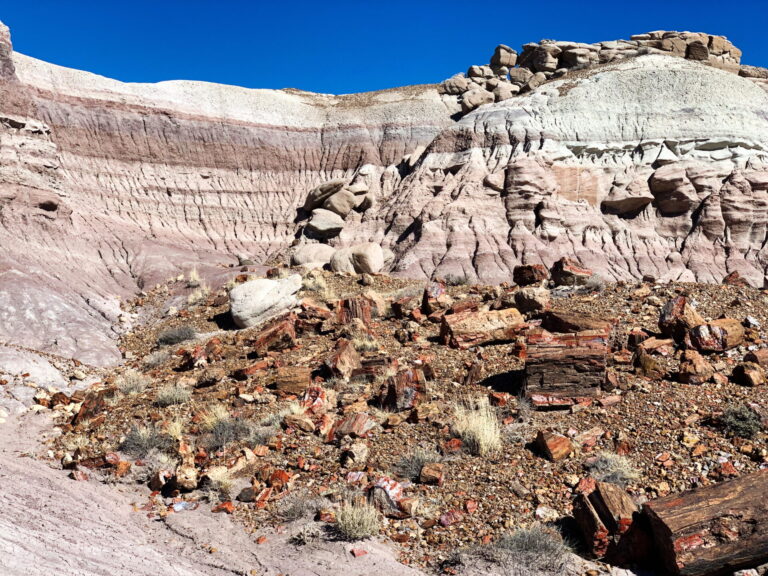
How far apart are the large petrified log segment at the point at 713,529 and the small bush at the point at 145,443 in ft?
21.9

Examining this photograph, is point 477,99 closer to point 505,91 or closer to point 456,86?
point 505,91

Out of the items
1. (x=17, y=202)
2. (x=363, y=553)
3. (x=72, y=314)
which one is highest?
(x=17, y=202)

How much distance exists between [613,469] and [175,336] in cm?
1264

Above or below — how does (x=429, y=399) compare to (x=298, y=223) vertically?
below

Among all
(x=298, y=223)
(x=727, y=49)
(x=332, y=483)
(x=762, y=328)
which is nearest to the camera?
(x=332, y=483)

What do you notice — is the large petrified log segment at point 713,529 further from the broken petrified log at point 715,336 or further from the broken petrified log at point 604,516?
the broken petrified log at point 715,336

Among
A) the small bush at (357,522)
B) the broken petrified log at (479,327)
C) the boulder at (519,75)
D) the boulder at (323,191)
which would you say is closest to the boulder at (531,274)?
the broken petrified log at (479,327)

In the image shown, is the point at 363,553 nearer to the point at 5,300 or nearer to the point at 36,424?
the point at 36,424

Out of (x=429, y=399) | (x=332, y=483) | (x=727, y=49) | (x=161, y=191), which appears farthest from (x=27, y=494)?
(x=727, y=49)

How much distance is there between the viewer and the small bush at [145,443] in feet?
27.5

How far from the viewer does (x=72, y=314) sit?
666 inches

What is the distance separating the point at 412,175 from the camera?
32.7 m

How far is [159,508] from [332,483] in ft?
7.11

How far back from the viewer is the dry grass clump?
7.01 meters
